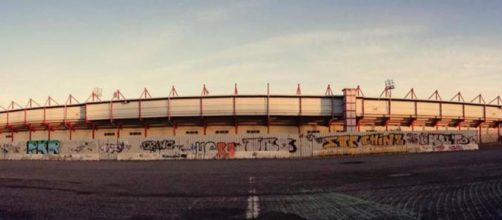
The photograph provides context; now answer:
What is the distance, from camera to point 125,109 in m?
53.6

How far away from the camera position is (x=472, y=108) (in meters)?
59.8

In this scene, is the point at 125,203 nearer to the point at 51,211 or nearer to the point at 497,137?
Result: the point at 51,211

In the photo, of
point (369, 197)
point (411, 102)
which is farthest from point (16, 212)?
point (411, 102)

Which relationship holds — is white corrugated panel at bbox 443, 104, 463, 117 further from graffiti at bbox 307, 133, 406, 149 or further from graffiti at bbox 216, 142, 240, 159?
graffiti at bbox 216, 142, 240, 159

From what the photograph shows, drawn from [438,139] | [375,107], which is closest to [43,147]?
[375,107]

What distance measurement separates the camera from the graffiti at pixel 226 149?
1507 inches

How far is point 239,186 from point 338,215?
19.8ft

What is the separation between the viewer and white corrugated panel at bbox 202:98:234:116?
50.3m

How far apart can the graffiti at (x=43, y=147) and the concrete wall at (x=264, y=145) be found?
149 centimetres

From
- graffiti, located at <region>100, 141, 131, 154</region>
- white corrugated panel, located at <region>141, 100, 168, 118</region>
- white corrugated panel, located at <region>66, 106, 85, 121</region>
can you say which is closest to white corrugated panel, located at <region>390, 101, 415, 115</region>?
white corrugated panel, located at <region>141, 100, 168, 118</region>

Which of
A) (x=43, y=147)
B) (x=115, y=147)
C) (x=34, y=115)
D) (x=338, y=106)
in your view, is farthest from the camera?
(x=34, y=115)

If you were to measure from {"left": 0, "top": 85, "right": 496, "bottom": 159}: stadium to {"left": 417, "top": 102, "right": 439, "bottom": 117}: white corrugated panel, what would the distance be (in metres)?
0.13

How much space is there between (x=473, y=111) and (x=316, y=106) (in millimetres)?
25277

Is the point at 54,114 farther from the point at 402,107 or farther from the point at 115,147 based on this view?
the point at 402,107
